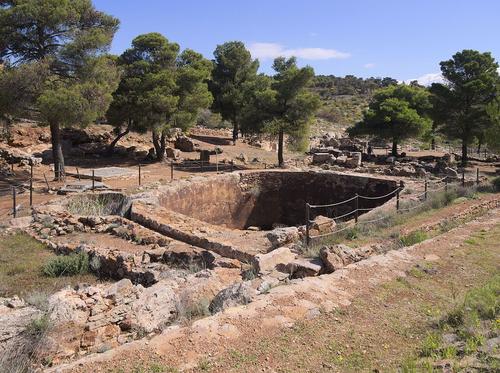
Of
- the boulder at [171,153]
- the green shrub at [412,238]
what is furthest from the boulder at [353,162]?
the green shrub at [412,238]

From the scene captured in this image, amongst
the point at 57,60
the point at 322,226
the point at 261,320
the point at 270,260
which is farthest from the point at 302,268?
the point at 57,60

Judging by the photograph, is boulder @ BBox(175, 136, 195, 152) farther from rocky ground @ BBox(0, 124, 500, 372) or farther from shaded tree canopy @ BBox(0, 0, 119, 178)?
rocky ground @ BBox(0, 124, 500, 372)

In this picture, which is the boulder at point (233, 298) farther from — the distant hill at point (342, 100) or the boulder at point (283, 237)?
the distant hill at point (342, 100)

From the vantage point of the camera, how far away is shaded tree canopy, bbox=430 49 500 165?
2783cm

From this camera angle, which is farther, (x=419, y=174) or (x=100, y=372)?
(x=419, y=174)

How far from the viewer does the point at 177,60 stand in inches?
1078

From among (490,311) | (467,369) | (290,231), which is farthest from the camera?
(290,231)

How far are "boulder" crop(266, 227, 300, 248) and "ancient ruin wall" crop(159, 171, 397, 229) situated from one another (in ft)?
23.5

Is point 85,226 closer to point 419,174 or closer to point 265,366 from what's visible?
point 265,366

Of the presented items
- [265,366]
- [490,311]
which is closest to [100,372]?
[265,366]

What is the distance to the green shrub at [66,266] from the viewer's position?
32.4 feet

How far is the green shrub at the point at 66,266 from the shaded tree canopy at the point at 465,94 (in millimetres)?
25253

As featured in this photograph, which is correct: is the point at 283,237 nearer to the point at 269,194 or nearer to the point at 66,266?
the point at 66,266

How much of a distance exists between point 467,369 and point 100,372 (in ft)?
12.0
